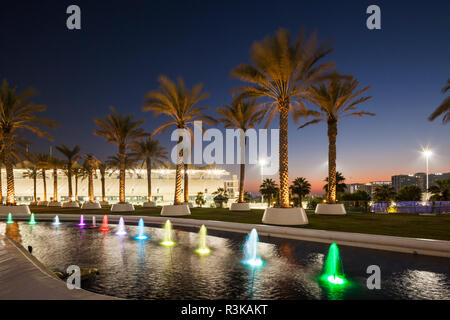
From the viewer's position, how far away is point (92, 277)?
6379 mm

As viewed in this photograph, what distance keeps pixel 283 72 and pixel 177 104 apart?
1098cm

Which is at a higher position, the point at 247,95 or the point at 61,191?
the point at 247,95

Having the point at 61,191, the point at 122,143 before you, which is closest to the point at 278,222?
the point at 122,143

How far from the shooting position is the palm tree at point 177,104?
24594mm

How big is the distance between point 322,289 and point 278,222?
1002cm

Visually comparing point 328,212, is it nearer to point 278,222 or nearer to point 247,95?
point 278,222

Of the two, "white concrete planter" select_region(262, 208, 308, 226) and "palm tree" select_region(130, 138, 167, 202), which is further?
"palm tree" select_region(130, 138, 167, 202)

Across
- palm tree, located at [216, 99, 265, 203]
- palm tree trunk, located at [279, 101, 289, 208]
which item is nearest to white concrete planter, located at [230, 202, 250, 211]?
palm tree, located at [216, 99, 265, 203]

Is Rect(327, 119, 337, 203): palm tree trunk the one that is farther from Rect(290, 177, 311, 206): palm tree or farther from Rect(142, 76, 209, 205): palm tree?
Rect(290, 177, 311, 206): palm tree

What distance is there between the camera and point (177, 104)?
25.0m

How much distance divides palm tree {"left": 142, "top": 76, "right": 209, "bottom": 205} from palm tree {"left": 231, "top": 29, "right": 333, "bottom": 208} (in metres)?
7.61

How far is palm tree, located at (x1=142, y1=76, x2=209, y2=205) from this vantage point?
80.7 ft

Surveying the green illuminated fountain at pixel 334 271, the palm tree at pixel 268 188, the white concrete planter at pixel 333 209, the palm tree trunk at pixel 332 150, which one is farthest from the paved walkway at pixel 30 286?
the palm tree at pixel 268 188

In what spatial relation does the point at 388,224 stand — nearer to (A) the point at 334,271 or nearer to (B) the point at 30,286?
(A) the point at 334,271
